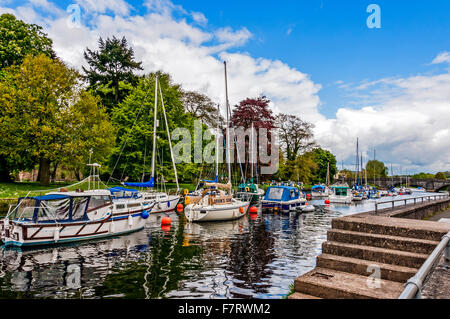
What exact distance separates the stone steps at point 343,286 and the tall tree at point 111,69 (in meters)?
54.3

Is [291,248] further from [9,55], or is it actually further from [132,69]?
[132,69]

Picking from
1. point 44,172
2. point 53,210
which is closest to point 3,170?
point 44,172

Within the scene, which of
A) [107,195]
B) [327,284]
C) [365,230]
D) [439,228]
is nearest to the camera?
[327,284]

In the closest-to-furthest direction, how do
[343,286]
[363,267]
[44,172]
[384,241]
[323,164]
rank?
[343,286]
[363,267]
[384,241]
[44,172]
[323,164]

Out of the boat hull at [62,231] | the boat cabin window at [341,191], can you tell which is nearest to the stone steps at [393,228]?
the boat hull at [62,231]

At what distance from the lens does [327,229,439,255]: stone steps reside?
6.15 meters

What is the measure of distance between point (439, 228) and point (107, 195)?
18.3 metres

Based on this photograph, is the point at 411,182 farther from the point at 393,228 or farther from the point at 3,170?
the point at 393,228

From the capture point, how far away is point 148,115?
43469 mm

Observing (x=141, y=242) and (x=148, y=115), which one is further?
(x=148, y=115)

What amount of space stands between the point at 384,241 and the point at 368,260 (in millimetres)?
619

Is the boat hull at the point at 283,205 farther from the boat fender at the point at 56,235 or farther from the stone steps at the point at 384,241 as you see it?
the stone steps at the point at 384,241

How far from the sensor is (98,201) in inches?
758

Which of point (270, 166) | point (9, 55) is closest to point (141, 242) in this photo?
point (9, 55)
